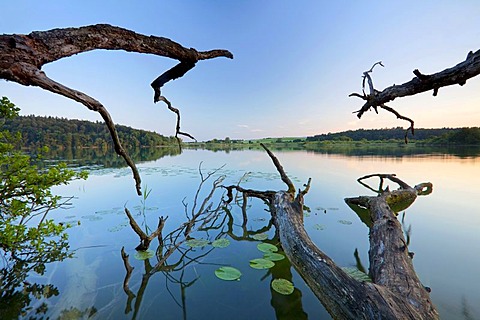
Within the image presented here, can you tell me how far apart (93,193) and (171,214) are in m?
3.34

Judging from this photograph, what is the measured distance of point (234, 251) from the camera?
315 cm

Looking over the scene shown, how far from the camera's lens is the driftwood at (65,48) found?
27.0 inches

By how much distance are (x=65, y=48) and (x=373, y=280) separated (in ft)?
7.73

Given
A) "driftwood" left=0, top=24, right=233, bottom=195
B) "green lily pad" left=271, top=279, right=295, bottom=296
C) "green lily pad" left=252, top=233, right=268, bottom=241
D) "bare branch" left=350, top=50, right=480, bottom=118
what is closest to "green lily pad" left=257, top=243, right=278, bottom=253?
"green lily pad" left=252, top=233, right=268, bottom=241

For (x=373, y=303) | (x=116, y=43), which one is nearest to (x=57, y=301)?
(x=116, y=43)

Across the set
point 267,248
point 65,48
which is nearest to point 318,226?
point 267,248

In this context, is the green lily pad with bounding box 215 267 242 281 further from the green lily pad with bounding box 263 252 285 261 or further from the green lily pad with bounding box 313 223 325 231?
the green lily pad with bounding box 313 223 325 231

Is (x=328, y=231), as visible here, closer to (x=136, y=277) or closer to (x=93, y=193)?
(x=136, y=277)

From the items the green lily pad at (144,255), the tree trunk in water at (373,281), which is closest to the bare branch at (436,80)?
the tree trunk in water at (373,281)

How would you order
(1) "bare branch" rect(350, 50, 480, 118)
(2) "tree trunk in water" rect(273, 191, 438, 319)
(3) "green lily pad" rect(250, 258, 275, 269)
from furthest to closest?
(3) "green lily pad" rect(250, 258, 275, 269)
(1) "bare branch" rect(350, 50, 480, 118)
(2) "tree trunk in water" rect(273, 191, 438, 319)

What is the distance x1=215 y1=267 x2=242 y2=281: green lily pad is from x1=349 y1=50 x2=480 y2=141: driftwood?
90.2 inches

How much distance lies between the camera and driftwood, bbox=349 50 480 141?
51.3 inches

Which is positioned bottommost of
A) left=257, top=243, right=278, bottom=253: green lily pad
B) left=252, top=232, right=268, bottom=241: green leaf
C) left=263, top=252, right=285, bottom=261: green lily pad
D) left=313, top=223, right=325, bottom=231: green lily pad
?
left=313, top=223, right=325, bottom=231: green lily pad

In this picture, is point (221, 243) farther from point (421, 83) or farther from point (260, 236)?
point (421, 83)
